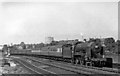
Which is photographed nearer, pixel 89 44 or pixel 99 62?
pixel 99 62

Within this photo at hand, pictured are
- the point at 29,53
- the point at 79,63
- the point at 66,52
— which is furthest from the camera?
the point at 29,53

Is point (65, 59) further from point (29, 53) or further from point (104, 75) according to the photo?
point (29, 53)

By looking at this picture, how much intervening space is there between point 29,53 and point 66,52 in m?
40.7

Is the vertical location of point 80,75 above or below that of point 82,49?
below

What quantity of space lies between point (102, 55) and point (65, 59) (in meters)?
10.4

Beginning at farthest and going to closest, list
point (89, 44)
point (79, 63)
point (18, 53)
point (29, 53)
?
point (18, 53)
point (29, 53)
point (79, 63)
point (89, 44)

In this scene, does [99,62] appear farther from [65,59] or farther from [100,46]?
[65,59]

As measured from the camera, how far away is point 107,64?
25.2m

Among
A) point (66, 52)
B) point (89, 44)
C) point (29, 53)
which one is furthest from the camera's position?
point (29, 53)

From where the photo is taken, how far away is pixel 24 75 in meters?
19.0

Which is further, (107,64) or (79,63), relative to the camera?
(79,63)

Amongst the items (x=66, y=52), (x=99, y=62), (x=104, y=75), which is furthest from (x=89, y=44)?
(x=104, y=75)

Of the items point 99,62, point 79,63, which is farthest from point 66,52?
point 99,62

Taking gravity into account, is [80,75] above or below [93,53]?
below
